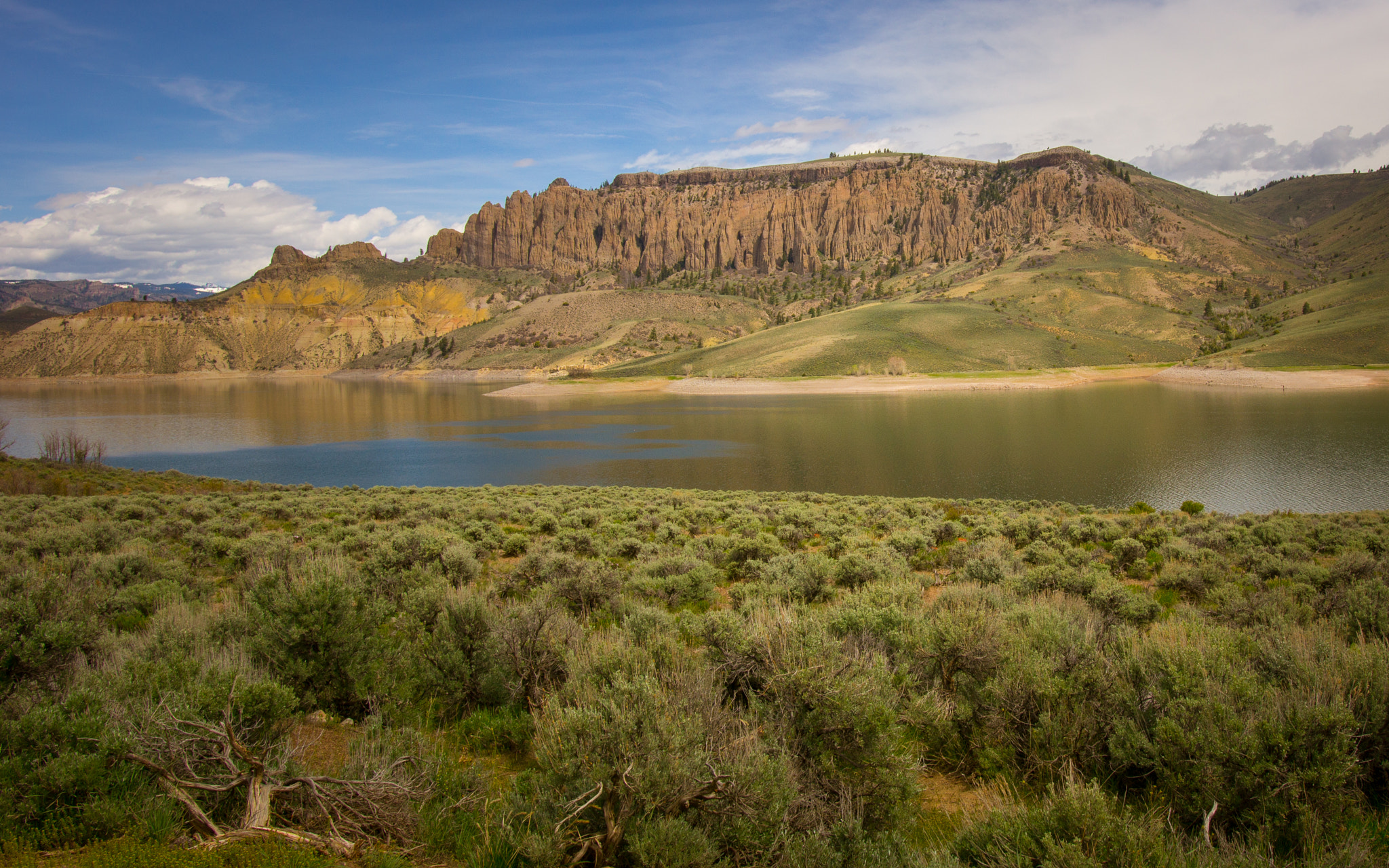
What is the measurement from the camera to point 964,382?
3314 inches

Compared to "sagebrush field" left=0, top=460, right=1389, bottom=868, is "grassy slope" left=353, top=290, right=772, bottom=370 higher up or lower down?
higher up

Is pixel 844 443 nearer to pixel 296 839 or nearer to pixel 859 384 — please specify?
pixel 296 839

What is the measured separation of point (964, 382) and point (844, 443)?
5023 centimetres

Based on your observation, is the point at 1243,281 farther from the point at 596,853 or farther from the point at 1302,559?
the point at 596,853

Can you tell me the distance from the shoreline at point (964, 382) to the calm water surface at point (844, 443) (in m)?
5.16

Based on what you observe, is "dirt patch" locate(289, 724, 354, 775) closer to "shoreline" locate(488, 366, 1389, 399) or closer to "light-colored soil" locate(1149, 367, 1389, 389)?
"shoreline" locate(488, 366, 1389, 399)

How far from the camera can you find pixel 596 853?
297 centimetres

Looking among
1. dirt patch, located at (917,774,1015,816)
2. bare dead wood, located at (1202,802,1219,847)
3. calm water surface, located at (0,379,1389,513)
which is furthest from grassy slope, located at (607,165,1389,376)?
bare dead wood, located at (1202,802,1219,847)

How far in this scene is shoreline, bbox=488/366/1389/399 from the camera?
69812 mm

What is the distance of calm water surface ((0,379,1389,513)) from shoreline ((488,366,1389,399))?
203 inches

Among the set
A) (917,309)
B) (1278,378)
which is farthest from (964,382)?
(917,309)

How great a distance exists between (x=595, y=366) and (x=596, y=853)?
4877 inches

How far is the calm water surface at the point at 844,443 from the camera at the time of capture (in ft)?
92.6

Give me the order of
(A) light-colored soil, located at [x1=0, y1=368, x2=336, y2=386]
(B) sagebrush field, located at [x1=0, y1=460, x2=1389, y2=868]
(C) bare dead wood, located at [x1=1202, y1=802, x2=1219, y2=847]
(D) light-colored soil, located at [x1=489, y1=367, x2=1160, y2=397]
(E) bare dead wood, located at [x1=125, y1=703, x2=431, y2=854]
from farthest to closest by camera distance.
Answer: (A) light-colored soil, located at [x1=0, y1=368, x2=336, y2=386]
(D) light-colored soil, located at [x1=489, y1=367, x2=1160, y2=397]
(E) bare dead wood, located at [x1=125, y1=703, x2=431, y2=854]
(B) sagebrush field, located at [x1=0, y1=460, x2=1389, y2=868]
(C) bare dead wood, located at [x1=1202, y1=802, x2=1219, y2=847]
